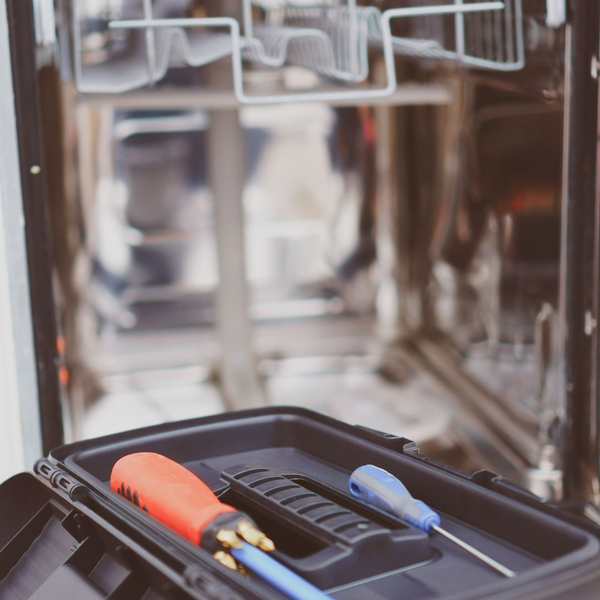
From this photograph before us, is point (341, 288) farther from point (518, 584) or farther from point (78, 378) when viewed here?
point (518, 584)

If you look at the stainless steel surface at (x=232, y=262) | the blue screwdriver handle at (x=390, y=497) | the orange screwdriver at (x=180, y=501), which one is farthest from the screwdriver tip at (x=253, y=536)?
the stainless steel surface at (x=232, y=262)

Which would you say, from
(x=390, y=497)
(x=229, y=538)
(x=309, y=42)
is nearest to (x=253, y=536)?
(x=229, y=538)

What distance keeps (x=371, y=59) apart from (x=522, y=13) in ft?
2.68

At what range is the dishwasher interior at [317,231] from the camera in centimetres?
125

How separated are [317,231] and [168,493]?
4.67ft

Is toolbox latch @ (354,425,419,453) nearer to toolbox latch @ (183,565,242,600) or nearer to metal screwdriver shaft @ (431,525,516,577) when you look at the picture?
metal screwdriver shaft @ (431,525,516,577)

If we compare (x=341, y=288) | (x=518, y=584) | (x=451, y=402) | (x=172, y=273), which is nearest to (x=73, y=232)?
(x=172, y=273)

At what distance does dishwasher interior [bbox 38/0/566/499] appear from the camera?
125cm

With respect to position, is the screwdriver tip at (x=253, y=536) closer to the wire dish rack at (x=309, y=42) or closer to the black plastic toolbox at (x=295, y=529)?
the black plastic toolbox at (x=295, y=529)

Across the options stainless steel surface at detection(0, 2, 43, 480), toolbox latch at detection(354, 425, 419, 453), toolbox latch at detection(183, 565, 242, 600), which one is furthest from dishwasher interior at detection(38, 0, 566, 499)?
toolbox latch at detection(183, 565, 242, 600)

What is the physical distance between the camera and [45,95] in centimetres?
154

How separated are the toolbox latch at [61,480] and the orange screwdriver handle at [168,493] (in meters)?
0.03

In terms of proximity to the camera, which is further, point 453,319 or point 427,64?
point 453,319

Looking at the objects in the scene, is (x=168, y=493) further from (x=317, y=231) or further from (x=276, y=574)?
(x=317, y=231)
